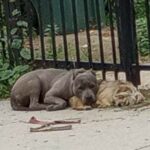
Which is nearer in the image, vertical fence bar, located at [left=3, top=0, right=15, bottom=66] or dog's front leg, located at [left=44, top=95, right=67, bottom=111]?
dog's front leg, located at [left=44, top=95, right=67, bottom=111]

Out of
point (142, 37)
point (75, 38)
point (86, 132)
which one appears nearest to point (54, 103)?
point (75, 38)

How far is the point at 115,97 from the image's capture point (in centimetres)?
717

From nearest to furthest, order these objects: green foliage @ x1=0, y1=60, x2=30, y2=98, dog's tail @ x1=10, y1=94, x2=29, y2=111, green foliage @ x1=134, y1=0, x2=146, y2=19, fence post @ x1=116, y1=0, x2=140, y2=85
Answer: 1. dog's tail @ x1=10, y1=94, x2=29, y2=111
2. fence post @ x1=116, y1=0, x2=140, y2=85
3. green foliage @ x1=0, y1=60, x2=30, y2=98
4. green foliage @ x1=134, y1=0, x2=146, y2=19

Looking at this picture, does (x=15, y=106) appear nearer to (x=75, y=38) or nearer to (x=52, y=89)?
(x=52, y=89)

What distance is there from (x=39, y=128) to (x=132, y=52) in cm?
202

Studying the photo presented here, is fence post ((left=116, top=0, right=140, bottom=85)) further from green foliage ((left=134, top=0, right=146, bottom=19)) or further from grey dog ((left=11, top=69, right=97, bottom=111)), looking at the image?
green foliage ((left=134, top=0, right=146, bottom=19))

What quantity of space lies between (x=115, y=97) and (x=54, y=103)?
692mm

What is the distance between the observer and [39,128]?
20.6ft

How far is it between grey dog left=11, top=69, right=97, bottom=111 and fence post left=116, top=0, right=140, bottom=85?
0.67 m

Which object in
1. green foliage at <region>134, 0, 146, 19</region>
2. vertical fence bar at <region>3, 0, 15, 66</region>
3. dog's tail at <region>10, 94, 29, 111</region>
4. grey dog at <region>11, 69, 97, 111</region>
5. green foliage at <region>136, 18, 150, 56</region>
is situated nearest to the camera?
grey dog at <region>11, 69, 97, 111</region>

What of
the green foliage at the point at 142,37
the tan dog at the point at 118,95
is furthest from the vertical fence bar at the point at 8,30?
the green foliage at the point at 142,37

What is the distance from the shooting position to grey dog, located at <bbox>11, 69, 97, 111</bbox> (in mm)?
7246

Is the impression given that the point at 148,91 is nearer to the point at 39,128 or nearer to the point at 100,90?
the point at 100,90

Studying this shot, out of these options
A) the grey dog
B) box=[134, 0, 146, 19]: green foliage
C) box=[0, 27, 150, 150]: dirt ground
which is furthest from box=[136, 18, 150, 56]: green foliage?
box=[0, 27, 150, 150]: dirt ground
